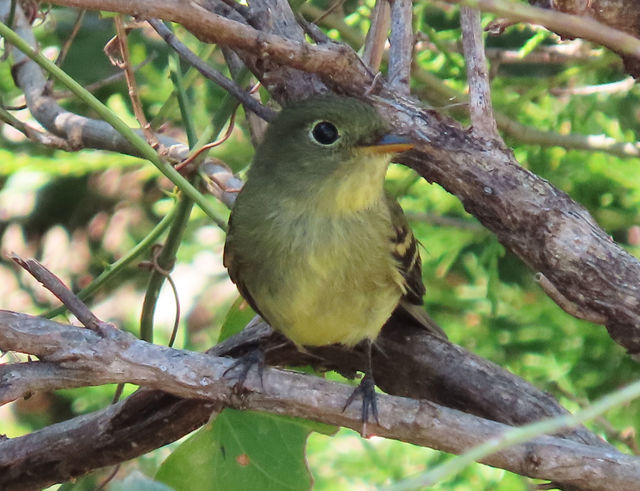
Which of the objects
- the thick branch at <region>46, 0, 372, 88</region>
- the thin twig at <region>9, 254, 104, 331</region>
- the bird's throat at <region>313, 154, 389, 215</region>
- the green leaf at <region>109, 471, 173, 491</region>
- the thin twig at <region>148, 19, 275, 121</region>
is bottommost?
the green leaf at <region>109, 471, 173, 491</region>

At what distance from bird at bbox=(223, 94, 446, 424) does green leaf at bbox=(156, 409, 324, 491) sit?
0.28 meters

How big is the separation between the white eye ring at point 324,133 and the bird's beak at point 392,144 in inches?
7.1

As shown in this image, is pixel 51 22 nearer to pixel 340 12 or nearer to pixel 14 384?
pixel 340 12

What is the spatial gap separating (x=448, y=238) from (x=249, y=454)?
4.88 feet

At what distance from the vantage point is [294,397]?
2428 millimetres

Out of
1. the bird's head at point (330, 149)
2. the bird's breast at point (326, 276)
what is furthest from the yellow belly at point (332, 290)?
the bird's head at point (330, 149)

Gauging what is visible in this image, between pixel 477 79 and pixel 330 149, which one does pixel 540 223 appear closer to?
pixel 477 79

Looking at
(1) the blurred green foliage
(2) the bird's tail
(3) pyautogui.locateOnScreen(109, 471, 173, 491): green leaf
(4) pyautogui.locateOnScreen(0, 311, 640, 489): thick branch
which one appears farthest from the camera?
(1) the blurred green foliage

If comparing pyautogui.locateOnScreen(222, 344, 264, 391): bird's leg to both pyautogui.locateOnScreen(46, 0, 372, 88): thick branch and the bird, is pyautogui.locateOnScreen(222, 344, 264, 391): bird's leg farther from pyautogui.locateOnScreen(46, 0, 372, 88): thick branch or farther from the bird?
pyautogui.locateOnScreen(46, 0, 372, 88): thick branch

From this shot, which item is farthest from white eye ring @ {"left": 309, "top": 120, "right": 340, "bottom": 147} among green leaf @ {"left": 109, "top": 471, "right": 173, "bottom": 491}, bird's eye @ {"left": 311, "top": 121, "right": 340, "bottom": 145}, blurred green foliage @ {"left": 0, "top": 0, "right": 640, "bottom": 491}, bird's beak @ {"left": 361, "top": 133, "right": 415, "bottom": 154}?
green leaf @ {"left": 109, "top": 471, "right": 173, "bottom": 491}

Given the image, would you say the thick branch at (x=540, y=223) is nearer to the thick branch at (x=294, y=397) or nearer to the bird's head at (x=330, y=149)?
the bird's head at (x=330, y=149)

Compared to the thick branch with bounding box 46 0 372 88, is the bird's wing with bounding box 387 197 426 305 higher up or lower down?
lower down

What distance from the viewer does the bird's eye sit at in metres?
2.84

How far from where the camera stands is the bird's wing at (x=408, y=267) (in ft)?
10.0
